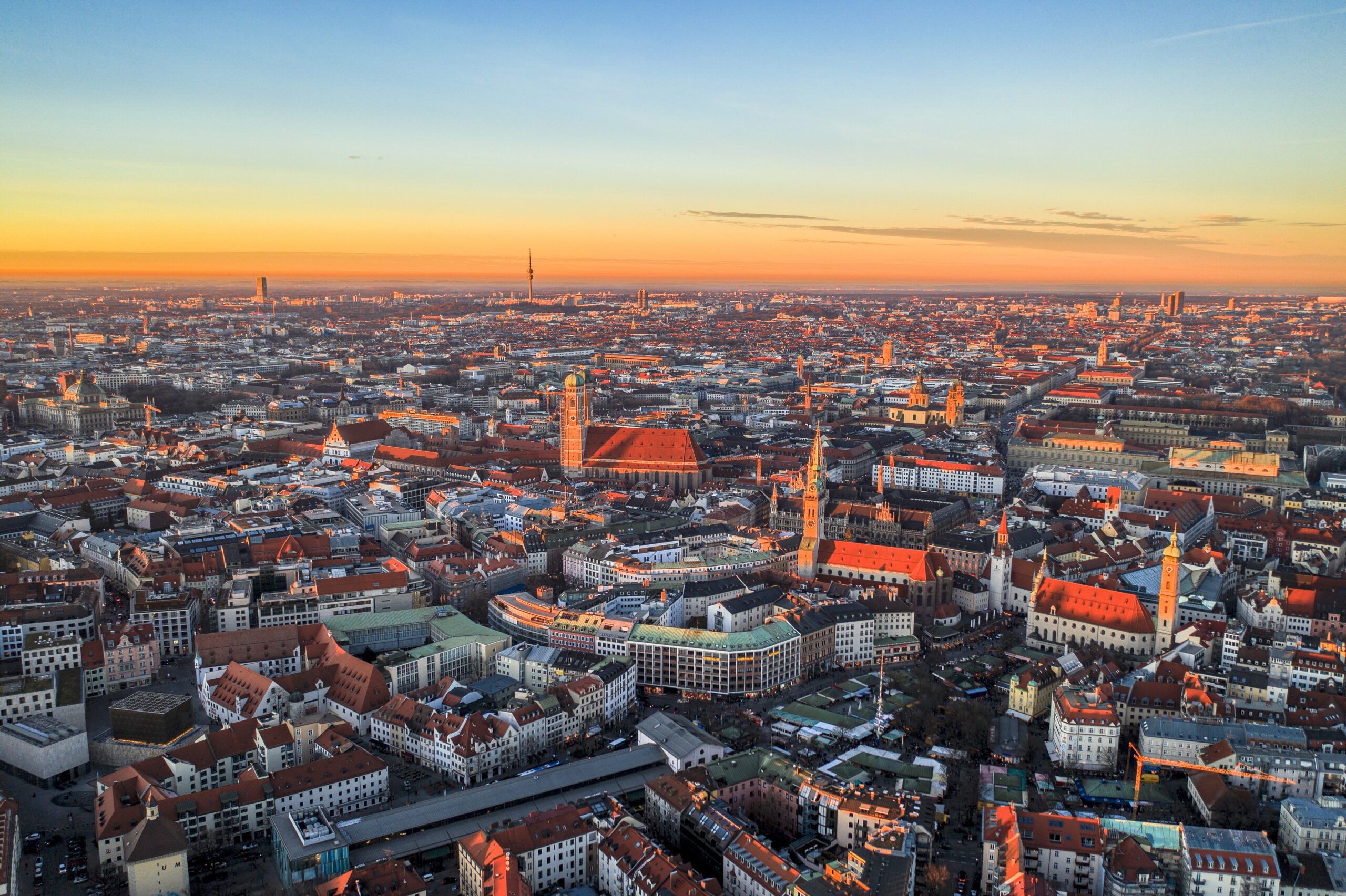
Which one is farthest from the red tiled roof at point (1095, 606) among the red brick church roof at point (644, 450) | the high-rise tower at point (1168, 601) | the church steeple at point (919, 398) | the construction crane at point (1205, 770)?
the church steeple at point (919, 398)

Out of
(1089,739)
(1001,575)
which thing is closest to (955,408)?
(1001,575)

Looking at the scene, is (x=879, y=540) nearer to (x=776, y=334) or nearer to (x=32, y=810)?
(x=32, y=810)

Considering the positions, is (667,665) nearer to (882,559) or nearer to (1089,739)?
(882,559)

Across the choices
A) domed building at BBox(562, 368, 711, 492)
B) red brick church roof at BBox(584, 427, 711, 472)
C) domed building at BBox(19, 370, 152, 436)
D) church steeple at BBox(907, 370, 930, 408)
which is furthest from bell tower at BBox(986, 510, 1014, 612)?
domed building at BBox(19, 370, 152, 436)

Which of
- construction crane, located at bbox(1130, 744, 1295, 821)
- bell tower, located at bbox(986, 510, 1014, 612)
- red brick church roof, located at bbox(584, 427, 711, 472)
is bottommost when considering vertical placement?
construction crane, located at bbox(1130, 744, 1295, 821)

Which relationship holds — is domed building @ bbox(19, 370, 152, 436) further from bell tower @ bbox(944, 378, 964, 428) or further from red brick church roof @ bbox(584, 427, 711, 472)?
bell tower @ bbox(944, 378, 964, 428)

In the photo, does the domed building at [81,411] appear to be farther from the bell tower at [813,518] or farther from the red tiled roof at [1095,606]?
the red tiled roof at [1095,606]
